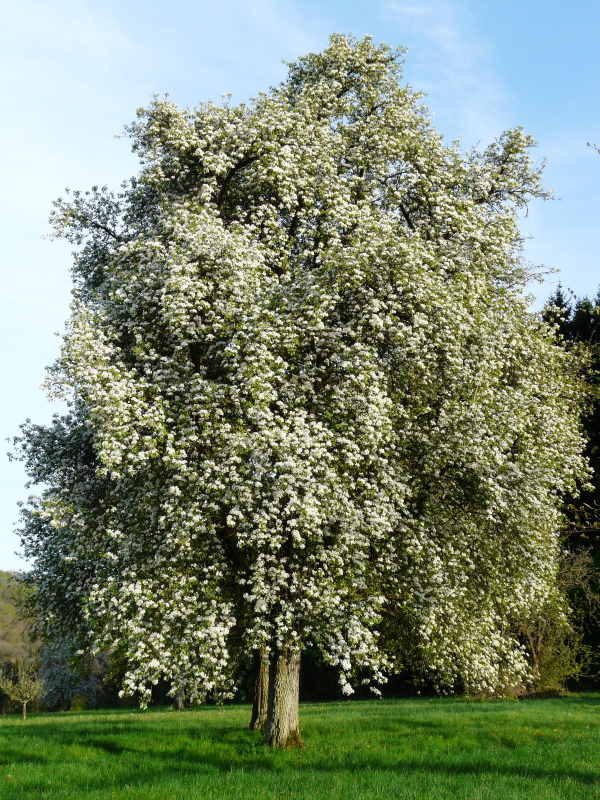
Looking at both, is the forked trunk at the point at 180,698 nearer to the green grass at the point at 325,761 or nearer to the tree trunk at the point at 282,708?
the green grass at the point at 325,761

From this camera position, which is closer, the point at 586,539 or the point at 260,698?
the point at 260,698

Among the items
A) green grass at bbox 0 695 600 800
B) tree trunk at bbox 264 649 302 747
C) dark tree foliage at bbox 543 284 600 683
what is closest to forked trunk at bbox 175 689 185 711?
green grass at bbox 0 695 600 800

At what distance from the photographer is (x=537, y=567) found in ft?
66.6

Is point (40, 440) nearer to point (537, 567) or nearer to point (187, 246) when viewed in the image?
point (187, 246)

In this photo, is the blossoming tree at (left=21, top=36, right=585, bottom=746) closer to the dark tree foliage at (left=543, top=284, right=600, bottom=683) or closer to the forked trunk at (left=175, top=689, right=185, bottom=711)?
the forked trunk at (left=175, top=689, right=185, bottom=711)

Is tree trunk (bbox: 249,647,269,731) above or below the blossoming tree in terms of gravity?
below

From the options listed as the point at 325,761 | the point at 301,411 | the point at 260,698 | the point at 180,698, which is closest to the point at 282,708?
the point at 325,761

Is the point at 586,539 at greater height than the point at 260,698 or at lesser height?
greater

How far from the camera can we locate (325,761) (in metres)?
16.6

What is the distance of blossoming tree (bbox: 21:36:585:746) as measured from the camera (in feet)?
51.0

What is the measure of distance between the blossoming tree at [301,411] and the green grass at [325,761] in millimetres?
1605

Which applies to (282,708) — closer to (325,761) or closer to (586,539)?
(325,761)

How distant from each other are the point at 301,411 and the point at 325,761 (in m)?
7.49

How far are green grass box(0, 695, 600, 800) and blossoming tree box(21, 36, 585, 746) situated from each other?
5.26ft
